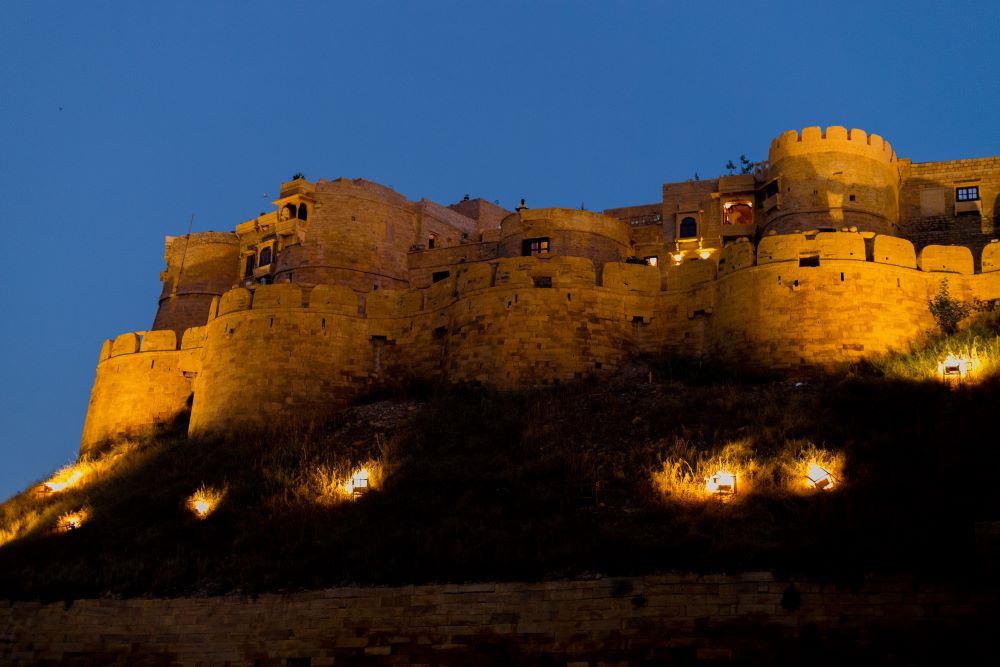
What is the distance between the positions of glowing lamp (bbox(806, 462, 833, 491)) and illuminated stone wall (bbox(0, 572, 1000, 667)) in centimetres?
273

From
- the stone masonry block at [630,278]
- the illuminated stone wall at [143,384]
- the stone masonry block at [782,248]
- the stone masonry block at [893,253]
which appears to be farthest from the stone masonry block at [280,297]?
the stone masonry block at [893,253]

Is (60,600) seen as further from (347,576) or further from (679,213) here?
(679,213)

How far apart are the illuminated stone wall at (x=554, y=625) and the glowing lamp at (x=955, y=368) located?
6407mm

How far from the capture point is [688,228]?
34375mm

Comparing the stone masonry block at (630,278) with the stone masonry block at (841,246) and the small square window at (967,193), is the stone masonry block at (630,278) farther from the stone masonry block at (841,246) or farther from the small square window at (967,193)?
the small square window at (967,193)

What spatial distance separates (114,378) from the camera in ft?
97.9

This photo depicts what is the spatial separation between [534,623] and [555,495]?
3385 mm

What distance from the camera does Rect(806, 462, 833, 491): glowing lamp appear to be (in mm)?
16266

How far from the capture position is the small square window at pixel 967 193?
31.1 m

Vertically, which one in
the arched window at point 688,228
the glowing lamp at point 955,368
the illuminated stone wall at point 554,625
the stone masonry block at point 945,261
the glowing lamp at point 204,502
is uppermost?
the arched window at point 688,228

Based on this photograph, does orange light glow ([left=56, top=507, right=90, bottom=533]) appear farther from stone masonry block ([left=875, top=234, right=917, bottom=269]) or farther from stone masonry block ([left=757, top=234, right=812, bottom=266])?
stone masonry block ([left=875, top=234, right=917, bottom=269])

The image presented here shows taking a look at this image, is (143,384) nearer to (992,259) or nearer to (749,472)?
(749,472)

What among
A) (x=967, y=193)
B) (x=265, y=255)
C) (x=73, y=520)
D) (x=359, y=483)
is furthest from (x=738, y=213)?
(x=73, y=520)

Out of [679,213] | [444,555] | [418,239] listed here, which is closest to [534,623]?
[444,555]
